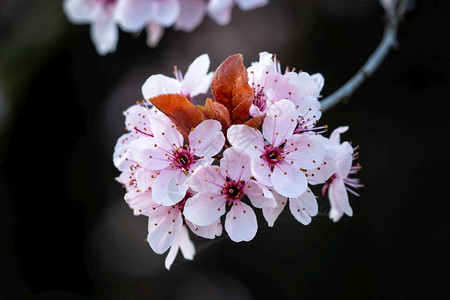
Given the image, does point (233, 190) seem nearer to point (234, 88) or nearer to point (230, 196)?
point (230, 196)

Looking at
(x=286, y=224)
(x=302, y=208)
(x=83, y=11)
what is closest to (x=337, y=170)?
(x=302, y=208)

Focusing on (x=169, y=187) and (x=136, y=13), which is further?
(x=136, y=13)

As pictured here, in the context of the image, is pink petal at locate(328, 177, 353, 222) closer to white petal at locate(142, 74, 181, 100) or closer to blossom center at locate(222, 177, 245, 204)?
blossom center at locate(222, 177, 245, 204)

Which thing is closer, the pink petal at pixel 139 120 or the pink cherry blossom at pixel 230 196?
the pink cherry blossom at pixel 230 196

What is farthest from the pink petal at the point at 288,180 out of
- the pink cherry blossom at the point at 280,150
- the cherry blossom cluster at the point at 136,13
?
the cherry blossom cluster at the point at 136,13

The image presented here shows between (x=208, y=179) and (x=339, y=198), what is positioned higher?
(x=208, y=179)

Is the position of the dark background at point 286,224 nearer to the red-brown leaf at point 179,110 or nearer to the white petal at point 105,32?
the white petal at point 105,32
